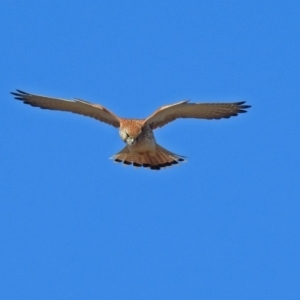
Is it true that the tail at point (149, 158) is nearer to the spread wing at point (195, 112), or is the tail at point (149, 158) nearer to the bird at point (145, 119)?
the bird at point (145, 119)

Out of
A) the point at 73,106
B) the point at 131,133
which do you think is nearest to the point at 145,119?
the point at 131,133

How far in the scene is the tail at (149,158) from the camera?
16.1 meters

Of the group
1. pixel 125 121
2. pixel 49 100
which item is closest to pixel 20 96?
pixel 49 100

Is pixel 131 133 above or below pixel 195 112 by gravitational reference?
below

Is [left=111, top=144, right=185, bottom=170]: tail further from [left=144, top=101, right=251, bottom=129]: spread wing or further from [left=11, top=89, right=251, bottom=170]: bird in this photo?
[left=144, top=101, right=251, bottom=129]: spread wing

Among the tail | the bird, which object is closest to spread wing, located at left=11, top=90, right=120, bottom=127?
the bird

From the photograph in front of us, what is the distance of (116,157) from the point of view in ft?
52.9

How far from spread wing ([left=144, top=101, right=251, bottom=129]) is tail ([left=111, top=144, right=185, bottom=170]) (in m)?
0.47

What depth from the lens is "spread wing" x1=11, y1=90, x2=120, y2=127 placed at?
16.0 m

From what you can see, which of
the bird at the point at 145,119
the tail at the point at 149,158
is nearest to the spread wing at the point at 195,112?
the bird at the point at 145,119

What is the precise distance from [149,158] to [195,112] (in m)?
0.96

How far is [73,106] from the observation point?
16172 millimetres

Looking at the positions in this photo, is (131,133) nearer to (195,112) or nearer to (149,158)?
(149,158)

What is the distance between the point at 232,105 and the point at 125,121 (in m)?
1.45
